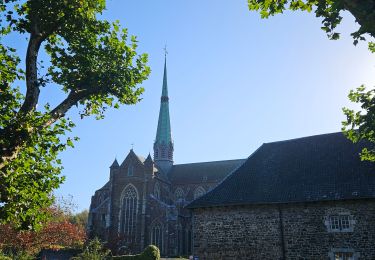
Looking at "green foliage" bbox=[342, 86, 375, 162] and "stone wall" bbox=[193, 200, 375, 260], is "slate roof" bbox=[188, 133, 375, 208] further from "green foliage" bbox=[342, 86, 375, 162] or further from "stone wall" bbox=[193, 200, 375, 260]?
"green foliage" bbox=[342, 86, 375, 162]

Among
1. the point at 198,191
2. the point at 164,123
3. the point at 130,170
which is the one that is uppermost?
the point at 164,123

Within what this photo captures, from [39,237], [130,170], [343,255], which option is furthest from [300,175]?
[130,170]

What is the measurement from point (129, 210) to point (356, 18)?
40.8 m

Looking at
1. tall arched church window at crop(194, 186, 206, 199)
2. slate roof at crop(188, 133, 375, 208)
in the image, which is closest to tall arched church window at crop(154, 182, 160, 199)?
tall arched church window at crop(194, 186, 206, 199)

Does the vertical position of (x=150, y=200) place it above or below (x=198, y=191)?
below

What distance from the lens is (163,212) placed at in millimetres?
41375

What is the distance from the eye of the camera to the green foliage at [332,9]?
5852 mm

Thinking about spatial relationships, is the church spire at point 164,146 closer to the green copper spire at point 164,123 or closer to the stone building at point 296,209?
the green copper spire at point 164,123

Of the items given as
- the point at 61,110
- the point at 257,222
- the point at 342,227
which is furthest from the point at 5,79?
the point at 342,227

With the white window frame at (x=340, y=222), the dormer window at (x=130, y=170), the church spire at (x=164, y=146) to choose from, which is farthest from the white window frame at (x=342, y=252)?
the church spire at (x=164, y=146)

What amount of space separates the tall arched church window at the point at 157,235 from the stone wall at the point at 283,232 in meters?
21.5

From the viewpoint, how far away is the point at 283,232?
18.0 meters

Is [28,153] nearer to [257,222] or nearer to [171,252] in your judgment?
[257,222]

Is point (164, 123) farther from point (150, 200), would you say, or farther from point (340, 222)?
point (340, 222)
